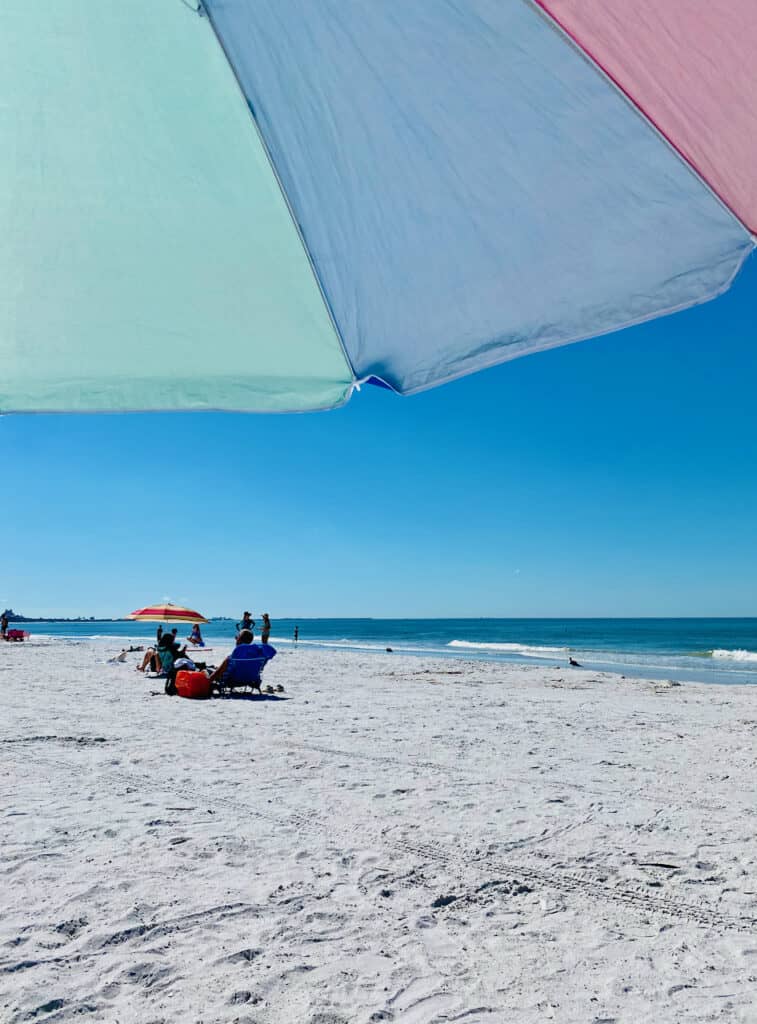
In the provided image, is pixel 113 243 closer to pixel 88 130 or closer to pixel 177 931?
pixel 88 130

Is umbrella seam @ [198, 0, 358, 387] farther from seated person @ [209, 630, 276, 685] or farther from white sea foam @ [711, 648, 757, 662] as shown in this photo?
white sea foam @ [711, 648, 757, 662]

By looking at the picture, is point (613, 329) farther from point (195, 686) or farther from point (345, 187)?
point (195, 686)

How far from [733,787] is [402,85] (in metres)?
5.71

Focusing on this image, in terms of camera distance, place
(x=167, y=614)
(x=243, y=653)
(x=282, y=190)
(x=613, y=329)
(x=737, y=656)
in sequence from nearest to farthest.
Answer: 1. (x=613, y=329)
2. (x=282, y=190)
3. (x=243, y=653)
4. (x=167, y=614)
5. (x=737, y=656)

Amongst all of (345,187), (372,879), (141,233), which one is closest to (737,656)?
(372,879)

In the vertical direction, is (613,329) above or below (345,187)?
below

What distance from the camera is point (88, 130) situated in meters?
2.07

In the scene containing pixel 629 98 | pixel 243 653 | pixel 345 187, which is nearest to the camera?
pixel 629 98

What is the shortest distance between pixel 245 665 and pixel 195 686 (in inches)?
31.6

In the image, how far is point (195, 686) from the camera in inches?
416

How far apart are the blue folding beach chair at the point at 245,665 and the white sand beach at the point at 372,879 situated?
3020 millimetres

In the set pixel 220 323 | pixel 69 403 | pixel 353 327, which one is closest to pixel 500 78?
pixel 353 327

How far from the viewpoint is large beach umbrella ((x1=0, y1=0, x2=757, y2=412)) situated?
5.48ft

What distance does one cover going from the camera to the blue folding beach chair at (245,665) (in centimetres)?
1048
